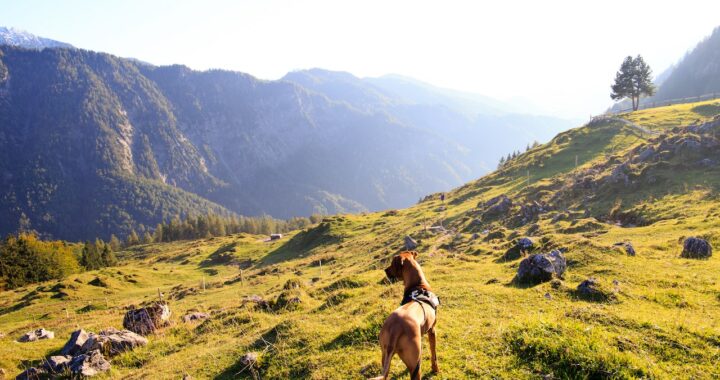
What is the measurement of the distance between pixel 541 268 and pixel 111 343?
20554 millimetres

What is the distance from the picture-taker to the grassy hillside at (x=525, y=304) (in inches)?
370

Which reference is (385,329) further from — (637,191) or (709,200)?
(637,191)

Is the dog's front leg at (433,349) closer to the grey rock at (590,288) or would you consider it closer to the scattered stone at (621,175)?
the grey rock at (590,288)

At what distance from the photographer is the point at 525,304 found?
14141 mm

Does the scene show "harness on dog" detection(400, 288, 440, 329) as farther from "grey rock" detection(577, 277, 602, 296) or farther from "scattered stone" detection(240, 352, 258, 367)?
"grey rock" detection(577, 277, 602, 296)

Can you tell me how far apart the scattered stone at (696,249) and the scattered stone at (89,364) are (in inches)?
1110

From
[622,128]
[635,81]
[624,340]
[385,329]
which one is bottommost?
[624,340]

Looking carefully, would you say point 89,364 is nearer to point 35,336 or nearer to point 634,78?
point 35,336

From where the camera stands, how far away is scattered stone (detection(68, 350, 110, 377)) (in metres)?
14.8

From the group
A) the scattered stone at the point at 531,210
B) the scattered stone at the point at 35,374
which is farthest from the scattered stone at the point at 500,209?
the scattered stone at the point at 35,374

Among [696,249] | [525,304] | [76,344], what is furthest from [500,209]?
[76,344]

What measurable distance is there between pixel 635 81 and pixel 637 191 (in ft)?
229

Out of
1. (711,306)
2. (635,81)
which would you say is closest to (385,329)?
(711,306)

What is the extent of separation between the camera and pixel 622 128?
65438mm
